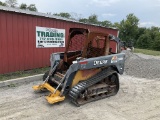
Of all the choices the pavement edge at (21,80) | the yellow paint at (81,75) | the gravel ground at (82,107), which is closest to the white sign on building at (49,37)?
the pavement edge at (21,80)

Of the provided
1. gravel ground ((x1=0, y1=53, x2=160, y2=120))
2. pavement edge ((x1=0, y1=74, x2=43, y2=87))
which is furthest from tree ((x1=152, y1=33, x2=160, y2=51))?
pavement edge ((x1=0, y1=74, x2=43, y2=87))

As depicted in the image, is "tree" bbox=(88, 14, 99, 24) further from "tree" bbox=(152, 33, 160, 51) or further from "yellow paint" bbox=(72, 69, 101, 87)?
"yellow paint" bbox=(72, 69, 101, 87)

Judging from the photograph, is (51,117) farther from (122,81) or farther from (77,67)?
(122,81)

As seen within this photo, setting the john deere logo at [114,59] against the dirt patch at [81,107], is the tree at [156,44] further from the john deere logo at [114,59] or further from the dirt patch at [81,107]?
the john deere logo at [114,59]

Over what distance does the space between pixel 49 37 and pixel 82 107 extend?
17.1ft

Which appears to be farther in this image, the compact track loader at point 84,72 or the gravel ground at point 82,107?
the compact track loader at point 84,72

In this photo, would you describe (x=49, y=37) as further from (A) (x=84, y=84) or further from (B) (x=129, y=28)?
(B) (x=129, y=28)

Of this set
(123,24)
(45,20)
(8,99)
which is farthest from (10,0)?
(8,99)

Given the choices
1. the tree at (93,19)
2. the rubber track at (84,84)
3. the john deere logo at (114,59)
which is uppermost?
the tree at (93,19)

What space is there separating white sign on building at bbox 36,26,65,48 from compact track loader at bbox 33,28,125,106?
275cm

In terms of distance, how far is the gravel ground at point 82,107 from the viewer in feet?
15.6

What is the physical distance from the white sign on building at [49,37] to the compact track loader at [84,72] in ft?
9.04

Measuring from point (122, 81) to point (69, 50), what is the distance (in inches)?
107

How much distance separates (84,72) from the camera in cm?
573
